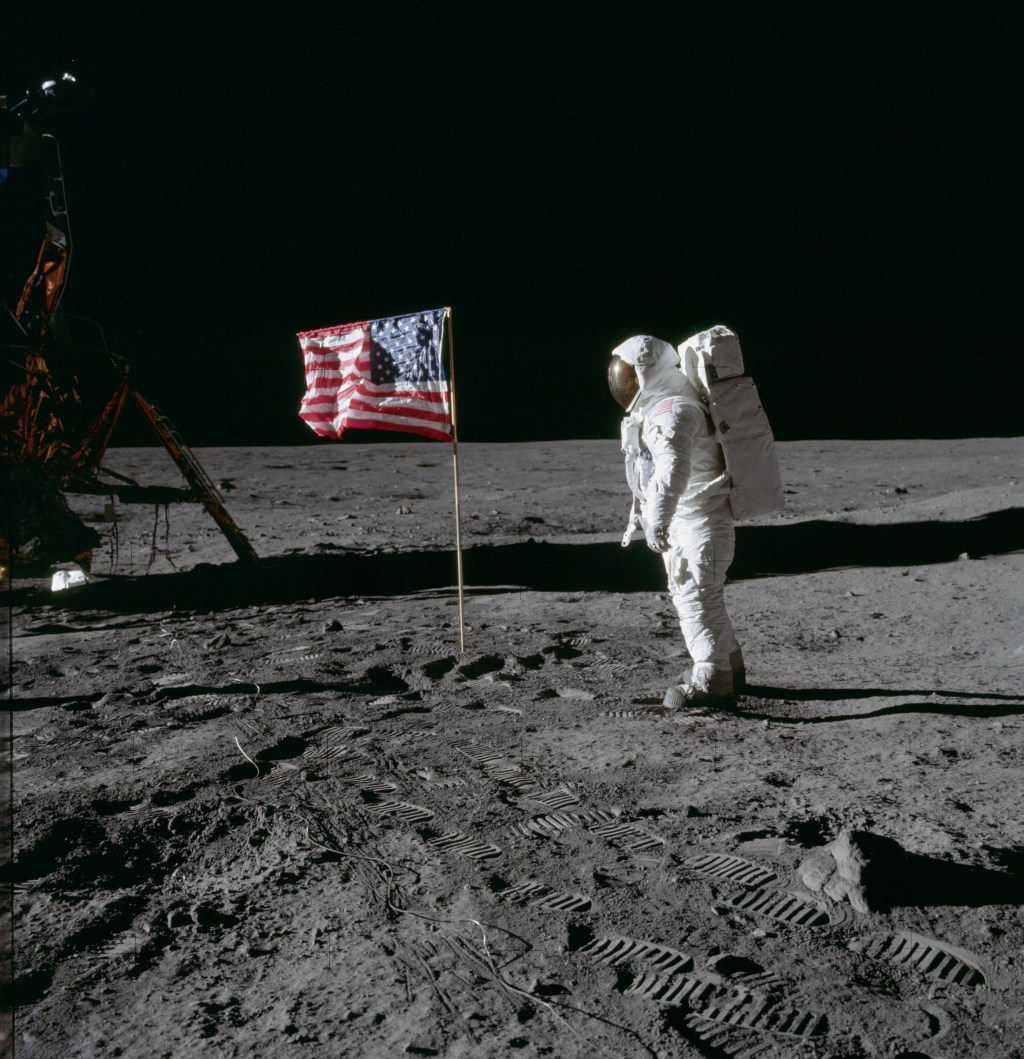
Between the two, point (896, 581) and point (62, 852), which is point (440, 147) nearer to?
point (896, 581)

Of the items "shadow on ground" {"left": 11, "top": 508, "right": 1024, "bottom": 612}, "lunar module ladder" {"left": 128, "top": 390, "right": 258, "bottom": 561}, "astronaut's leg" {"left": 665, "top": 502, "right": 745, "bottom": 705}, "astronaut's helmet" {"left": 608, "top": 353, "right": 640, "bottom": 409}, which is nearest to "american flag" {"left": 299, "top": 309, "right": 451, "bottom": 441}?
"astronaut's helmet" {"left": 608, "top": 353, "right": 640, "bottom": 409}

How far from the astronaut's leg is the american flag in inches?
52.5

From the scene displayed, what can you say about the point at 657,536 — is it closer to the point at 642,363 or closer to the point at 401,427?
the point at 642,363

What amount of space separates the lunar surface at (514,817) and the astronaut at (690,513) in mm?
203

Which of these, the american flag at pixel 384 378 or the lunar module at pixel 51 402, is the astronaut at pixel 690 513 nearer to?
the american flag at pixel 384 378

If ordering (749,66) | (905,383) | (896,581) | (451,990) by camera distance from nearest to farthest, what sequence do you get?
(451,990) < (896,581) < (749,66) < (905,383)

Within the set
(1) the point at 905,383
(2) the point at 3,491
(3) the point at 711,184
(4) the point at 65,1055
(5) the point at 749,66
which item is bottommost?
(4) the point at 65,1055

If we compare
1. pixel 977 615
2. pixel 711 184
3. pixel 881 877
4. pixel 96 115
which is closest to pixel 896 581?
pixel 977 615

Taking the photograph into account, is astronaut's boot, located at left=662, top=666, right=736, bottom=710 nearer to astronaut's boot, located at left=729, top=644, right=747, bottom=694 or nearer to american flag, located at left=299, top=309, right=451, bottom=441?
astronaut's boot, located at left=729, top=644, right=747, bottom=694

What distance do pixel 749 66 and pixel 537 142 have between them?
2.96m

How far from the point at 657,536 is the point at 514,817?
3.95ft

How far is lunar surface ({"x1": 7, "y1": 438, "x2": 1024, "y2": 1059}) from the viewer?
5.94 feet

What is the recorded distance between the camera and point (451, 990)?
1868mm

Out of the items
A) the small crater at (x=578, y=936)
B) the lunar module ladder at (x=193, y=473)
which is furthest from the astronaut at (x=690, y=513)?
the lunar module ladder at (x=193, y=473)
